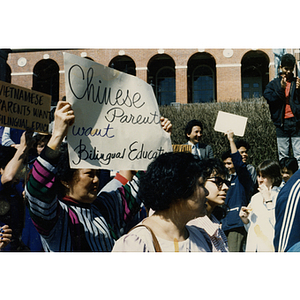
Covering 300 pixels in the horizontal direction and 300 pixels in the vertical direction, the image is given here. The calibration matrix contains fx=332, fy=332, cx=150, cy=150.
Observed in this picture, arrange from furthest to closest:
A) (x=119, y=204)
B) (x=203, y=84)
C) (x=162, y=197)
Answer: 1. (x=203, y=84)
2. (x=119, y=204)
3. (x=162, y=197)

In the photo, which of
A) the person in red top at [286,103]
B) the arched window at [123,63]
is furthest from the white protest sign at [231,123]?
the arched window at [123,63]

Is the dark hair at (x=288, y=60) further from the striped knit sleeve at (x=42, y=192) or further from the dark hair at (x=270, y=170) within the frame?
the striped knit sleeve at (x=42, y=192)

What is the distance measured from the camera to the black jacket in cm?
370

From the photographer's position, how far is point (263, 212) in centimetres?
354

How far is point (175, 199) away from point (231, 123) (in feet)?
5.55

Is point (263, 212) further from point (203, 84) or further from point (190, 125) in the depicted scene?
point (203, 84)

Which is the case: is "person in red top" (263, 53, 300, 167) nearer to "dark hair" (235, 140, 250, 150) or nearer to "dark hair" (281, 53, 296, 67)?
"dark hair" (281, 53, 296, 67)

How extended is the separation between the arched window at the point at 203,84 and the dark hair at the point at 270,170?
96cm

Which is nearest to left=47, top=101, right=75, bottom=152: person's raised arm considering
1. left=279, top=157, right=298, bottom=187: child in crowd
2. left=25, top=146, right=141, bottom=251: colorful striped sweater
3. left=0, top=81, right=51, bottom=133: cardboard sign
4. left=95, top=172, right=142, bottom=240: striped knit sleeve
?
left=25, top=146, right=141, bottom=251: colorful striped sweater

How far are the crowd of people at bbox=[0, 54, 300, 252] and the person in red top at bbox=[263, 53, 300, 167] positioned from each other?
11 millimetres

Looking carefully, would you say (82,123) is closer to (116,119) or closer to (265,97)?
(116,119)

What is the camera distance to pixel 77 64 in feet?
9.31

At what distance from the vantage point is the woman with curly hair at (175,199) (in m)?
2.20

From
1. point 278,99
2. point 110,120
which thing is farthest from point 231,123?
point 110,120
